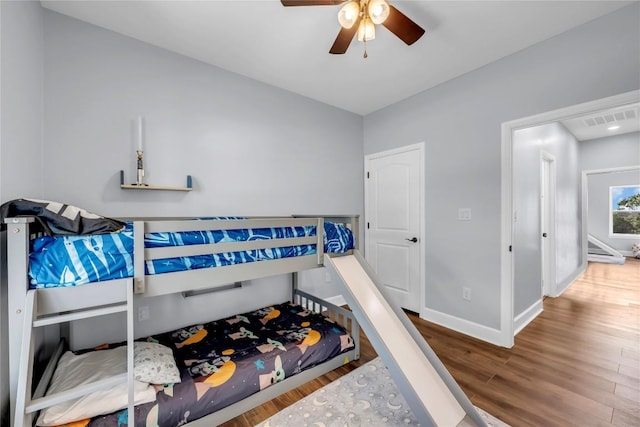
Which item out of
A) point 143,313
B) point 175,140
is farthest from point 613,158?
point 143,313

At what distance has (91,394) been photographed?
1.31 m

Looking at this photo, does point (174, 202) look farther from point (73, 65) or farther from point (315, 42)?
point (315, 42)

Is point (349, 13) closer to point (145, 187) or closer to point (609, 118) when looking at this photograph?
point (145, 187)

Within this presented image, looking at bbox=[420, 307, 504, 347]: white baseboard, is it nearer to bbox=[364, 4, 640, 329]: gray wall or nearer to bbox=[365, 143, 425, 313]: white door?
bbox=[364, 4, 640, 329]: gray wall

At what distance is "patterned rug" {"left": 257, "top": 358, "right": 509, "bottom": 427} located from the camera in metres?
1.55

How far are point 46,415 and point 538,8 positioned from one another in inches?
143

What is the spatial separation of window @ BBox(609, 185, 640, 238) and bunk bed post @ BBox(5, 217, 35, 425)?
9871mm

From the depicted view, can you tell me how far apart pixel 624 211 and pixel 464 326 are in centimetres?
701

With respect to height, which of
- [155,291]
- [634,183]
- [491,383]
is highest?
[634,183]

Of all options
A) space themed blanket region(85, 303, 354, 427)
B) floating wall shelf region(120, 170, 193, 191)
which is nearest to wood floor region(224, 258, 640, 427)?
space themed blanket region(85, 303, 354, 427)

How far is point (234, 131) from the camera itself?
2.55m

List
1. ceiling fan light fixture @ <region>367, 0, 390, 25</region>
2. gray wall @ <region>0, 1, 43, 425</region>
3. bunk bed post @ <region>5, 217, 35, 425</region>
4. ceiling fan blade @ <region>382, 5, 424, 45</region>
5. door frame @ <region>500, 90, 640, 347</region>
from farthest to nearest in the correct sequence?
door frame @ <region>500, 90, 640, 347</region>, ceiling fan blade @ <region>382, 5, 424, 45</region>, ceiling fan light fixture @ <region>367, 0, 390, 25</region>, gray wall @ <region>0, 1, 43, 425</region>, bunk bed post @ <region>5, 217, 35, 425</region>

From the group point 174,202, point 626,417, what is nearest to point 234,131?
point 174,202

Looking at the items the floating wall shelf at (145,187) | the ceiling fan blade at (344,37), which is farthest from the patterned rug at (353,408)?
the ceiling fan blade at (344,37)
